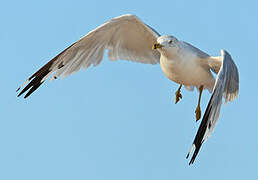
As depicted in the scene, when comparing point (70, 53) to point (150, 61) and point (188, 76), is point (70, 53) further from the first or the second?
point (188, 76)

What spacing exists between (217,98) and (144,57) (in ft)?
9.79

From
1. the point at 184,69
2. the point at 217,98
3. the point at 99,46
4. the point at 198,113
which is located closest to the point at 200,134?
the point at 217,98

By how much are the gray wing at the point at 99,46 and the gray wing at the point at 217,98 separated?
4.73 feet

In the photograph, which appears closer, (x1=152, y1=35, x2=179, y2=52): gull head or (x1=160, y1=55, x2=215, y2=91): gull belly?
(x1=152, y1=35, x2=179, y2=52): gull head

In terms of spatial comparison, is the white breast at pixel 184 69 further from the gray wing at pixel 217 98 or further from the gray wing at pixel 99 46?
the gray wing at pixel 99 46

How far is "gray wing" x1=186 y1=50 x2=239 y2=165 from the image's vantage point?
656 cm

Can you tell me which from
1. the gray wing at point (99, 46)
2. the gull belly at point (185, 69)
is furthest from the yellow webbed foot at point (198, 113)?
the gray wing at point (99, 46)

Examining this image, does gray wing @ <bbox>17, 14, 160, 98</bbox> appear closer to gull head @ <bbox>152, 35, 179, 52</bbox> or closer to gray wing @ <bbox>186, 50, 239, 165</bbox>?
gull head @ <bbox>152, 35, 179, 52</bbox>

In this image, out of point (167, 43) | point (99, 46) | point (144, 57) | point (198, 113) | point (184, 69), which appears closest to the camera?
point (167, 43)

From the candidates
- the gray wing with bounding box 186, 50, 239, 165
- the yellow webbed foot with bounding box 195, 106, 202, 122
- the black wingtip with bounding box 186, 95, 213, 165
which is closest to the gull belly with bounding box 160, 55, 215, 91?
the gray wing with bounding box 186, 50, 239, 165

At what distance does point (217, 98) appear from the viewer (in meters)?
6.97

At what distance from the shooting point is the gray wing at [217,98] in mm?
6562

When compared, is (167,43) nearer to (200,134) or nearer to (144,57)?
(144,57)

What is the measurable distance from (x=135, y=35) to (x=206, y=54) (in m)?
1.31
